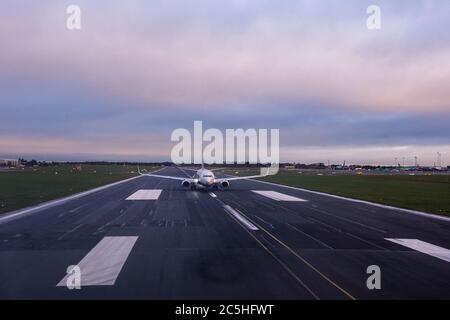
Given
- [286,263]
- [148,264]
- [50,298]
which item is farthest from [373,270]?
[50,298]

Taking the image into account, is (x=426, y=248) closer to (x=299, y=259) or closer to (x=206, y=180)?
(x=299, y=259)

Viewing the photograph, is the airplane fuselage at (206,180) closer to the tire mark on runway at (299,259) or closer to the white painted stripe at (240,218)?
the white painted stripe at (240,218)

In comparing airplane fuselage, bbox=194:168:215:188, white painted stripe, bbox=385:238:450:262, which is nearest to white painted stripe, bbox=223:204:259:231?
white painted stripe, bbox=385:238:450:262

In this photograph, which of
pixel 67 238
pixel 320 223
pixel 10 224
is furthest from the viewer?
pixel 320 223

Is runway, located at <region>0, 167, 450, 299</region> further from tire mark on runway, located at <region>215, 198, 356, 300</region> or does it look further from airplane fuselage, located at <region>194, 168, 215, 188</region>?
airplane fuselage, located at <region>194, 168, 215, 188</region>
